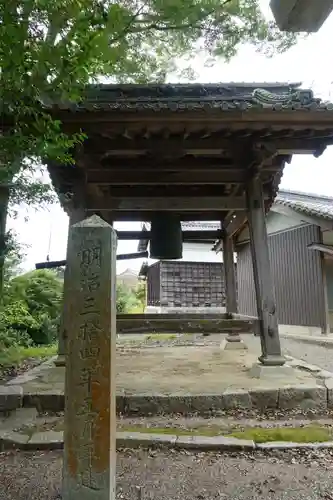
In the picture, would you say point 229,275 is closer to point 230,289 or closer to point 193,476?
point 230,289

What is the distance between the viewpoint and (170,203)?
5.41 meters

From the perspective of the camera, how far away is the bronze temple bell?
229 inches

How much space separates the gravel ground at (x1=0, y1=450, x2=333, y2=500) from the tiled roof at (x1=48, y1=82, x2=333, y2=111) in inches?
130

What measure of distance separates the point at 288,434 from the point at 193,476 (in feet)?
3.51

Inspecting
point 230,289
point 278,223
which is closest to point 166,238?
point 230,289

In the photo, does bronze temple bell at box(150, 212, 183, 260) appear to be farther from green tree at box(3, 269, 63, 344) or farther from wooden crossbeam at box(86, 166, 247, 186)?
green tree at box(3, 269, 63, 344)

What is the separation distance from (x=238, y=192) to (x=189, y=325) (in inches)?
94.1

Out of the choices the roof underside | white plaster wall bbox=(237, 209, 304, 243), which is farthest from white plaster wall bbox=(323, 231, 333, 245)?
the roof underside

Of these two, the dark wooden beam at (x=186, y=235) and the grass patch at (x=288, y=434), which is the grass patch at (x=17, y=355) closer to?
the dark wooden beam at (x=186, y=235)

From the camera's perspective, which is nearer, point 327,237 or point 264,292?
point 264,292

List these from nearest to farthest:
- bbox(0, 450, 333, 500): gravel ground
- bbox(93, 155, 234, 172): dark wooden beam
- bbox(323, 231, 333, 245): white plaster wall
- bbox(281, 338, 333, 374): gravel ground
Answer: bbox(0, 450, 333, 500): gravel ground < bbox(93, 155, 234, 172): dark wooden beam < bbox(281, 338, 333, 374): gravel ground < bbox(323, 231, 333, 245): white plaster wall

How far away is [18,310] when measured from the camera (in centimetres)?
729

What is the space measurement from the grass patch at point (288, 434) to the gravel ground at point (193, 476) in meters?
0.20

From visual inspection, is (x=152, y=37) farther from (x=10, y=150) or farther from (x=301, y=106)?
(x=10, y=150)
